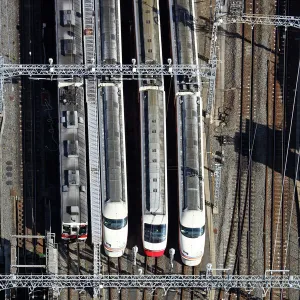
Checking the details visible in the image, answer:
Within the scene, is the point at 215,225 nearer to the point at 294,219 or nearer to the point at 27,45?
the point at 294,219

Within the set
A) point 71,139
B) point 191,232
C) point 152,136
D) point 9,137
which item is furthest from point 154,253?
point 9,137

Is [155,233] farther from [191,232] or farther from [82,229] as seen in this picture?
[82,229]

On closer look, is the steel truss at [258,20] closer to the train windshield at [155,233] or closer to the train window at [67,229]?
the train windshield at [155,233]

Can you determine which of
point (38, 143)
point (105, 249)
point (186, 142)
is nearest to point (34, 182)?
point (38, 143)

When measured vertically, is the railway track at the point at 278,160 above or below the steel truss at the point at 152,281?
above

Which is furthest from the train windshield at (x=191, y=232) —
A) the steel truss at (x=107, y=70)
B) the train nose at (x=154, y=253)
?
the steel truss at (x=107, y=70)

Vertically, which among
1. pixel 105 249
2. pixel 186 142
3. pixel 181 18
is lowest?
pixel 105 249
